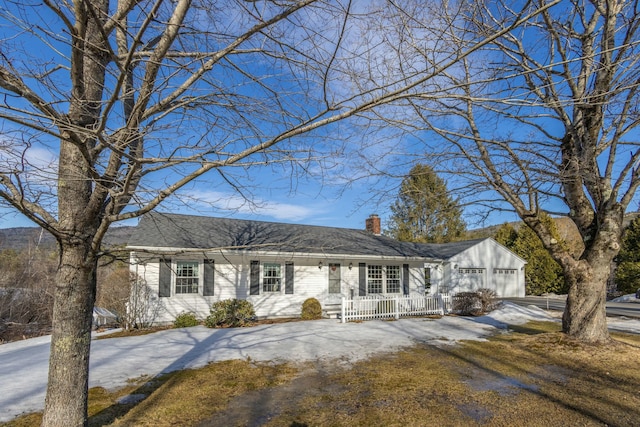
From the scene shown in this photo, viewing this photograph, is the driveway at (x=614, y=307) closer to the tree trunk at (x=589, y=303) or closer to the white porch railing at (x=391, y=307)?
the white porch railing at (x=391, y=307)

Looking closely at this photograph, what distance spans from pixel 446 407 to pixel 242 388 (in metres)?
3.23

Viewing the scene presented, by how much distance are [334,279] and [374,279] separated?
2.12m

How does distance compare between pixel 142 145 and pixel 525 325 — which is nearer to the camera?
pixel 142 145

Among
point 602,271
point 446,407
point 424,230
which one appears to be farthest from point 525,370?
point 424,230

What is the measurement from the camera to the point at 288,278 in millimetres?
15289

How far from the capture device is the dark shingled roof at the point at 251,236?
43.6ft

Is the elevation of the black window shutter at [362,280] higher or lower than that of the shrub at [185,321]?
higher

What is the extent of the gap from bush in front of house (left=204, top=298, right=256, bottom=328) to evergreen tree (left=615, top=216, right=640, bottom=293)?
2709cm

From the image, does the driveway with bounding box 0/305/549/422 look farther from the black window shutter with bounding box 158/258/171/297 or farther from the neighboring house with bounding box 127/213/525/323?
the neighboring house with bounding box 127/213/525/323

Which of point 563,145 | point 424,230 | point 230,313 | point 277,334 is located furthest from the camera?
point 424,230

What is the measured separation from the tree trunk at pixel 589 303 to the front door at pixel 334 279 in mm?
8936

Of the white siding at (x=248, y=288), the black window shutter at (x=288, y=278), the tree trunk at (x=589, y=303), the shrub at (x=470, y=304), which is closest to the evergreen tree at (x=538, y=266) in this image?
the shrub at (x=470, y=304)

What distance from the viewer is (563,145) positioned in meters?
9.75

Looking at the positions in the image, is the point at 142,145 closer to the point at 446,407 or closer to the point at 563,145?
the point at 446,407
